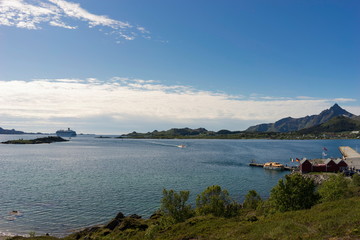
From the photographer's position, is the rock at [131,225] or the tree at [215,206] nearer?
the rock at [131,225]

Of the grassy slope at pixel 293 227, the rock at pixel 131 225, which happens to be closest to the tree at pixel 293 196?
the grassy slope at pixel 293 227

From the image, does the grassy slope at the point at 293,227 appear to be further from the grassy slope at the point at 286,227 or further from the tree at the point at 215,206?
the tree at the point at 215,206

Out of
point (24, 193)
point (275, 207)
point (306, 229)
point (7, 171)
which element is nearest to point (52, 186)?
point (24, 193)

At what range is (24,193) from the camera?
72.6m

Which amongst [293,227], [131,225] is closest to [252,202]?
[131,225]

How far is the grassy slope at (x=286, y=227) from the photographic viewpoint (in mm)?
22908

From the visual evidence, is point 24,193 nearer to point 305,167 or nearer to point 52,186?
point 52,186

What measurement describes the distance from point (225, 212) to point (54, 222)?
34.1 m

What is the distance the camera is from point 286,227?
85.2 feet

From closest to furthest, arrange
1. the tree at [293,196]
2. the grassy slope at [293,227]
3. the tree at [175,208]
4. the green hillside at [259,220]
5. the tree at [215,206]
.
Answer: the grassy slope at [293,227] < the green hillside at [259,220] < the tree at [293,196] < the tree at [175,208] < the tree at [215,206]

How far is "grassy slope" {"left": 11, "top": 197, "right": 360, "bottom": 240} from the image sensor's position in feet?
75.2

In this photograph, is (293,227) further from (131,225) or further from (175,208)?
(131,225)

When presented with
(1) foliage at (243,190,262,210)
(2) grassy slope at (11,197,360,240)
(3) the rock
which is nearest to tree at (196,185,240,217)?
(2) grassy slope at (11,197,360,240)

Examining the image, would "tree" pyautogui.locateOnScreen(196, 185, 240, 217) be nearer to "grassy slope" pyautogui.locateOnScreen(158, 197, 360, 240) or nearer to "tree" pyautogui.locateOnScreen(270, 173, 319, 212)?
"grassy slope" pyautogui.locateOnScreen(158, 197, 360, 240)
